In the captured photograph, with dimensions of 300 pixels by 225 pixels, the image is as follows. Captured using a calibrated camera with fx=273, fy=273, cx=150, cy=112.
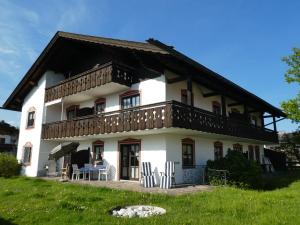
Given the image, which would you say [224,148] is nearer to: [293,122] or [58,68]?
[293,122]

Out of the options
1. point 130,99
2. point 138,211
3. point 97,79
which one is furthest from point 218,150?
point 138,211

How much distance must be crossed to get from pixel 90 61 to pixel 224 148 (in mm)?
11728

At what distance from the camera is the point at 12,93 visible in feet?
80.5

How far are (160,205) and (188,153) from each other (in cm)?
740

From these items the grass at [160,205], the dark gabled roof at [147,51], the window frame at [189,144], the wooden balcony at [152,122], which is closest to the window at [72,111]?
the wooden balcony at [152,122]

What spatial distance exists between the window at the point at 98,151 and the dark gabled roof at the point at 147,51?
6.54 m

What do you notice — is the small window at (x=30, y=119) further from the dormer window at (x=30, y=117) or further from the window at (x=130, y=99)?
the window at (x=130, y=99)

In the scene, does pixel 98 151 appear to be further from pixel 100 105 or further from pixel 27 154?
pixel 27 154

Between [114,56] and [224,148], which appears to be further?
[224,148]

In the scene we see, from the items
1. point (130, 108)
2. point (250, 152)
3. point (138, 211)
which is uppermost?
point (130, 108)

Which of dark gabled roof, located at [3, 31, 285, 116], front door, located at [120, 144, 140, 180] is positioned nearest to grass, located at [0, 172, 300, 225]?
front door, located at [120, 144, 140, 180]

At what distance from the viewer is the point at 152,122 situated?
43.5ft

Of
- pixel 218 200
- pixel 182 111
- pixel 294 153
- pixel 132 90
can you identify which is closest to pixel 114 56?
pixel 132 90

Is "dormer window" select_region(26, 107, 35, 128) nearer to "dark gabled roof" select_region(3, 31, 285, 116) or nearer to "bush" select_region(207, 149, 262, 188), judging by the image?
"dark gabled roof" select_region(3, 31, 285, 116)
